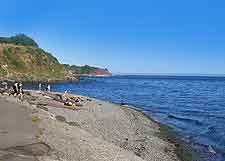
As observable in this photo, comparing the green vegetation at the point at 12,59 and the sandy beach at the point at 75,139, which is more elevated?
the green vegetation at the point at 12,59

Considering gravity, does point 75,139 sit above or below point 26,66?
below

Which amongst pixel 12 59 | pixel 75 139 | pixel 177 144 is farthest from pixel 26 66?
pixel 75 139

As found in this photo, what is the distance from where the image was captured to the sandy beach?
21.6 m

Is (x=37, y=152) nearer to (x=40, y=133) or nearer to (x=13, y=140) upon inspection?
(x=13, y=140)

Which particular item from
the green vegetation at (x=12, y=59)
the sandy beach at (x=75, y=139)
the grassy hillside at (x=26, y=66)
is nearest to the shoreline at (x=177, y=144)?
the sandy beach at (x=75, y=139)

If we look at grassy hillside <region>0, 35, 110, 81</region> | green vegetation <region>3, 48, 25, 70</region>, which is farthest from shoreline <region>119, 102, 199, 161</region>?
green vegetation <region>3, 48, 25, 70</region>

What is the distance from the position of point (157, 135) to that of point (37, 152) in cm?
2167

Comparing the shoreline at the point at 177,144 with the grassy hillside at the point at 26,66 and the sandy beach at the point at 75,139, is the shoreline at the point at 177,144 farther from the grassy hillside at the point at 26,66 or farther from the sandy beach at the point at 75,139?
the grassy hillside at the point at 26,66

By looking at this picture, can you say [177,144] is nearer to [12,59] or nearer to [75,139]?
[75,139]

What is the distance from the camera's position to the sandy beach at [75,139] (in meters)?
21.6

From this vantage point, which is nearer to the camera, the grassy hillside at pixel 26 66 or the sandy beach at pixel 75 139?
the sandy beach at pixel 75 139

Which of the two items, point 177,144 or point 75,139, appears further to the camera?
point 177,144

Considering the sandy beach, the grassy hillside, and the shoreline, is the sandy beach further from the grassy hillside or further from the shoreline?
the grassy hillside

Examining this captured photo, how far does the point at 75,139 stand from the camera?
26047 mm
